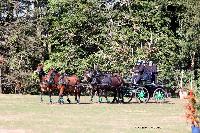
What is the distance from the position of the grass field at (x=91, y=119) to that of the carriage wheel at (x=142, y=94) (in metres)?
2.36

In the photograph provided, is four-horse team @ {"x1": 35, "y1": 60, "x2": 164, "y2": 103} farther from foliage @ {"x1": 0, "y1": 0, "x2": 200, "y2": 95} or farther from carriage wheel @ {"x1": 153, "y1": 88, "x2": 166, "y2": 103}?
foliage @ {"x1": 0, "y1": 0, "x2": 200, "y2": 95}

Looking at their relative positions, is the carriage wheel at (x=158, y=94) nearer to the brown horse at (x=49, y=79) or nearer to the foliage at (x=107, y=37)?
the brown horse at (x=49, y=79)

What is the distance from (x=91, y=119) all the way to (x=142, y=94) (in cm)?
793

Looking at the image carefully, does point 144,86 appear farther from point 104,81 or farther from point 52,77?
point 52,77

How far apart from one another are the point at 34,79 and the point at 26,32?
3.53 meters

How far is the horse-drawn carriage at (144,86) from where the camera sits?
2428 cm

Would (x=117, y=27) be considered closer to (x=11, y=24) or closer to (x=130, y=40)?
(x=130, y=40)

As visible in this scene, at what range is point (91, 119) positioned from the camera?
659 inches

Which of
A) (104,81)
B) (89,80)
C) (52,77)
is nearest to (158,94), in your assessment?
(104,81)

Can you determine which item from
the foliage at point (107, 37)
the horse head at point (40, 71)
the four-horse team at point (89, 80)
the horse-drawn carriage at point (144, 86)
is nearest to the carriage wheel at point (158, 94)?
the horse-drawn carriage at point (144, 86)


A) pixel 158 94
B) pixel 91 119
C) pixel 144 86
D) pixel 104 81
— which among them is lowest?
pixel 91 119

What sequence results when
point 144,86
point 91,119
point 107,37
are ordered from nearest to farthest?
point 91,119
point 144,86
point 107,37

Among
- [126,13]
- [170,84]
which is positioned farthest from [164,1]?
[170,84]

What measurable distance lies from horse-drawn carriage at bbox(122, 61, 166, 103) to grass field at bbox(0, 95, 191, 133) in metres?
2.44
